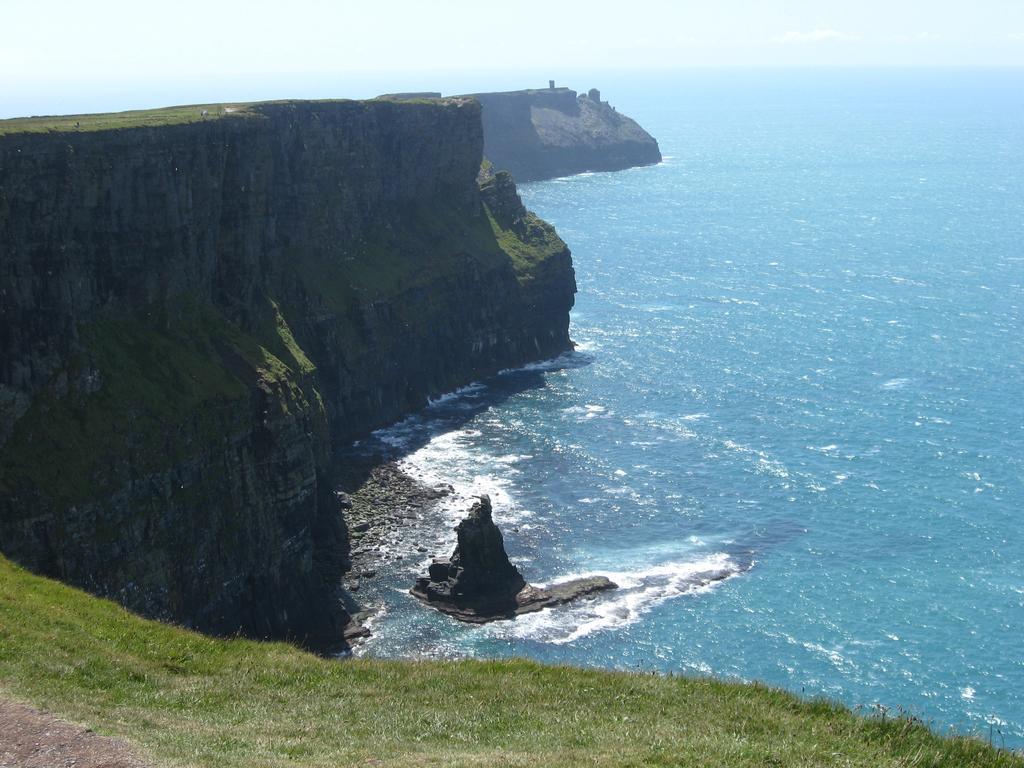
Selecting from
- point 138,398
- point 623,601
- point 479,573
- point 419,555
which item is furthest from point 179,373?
point 623,601

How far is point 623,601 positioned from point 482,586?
8.71 m

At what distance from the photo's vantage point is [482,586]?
8081cm

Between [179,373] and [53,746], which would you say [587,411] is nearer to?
[179,373]

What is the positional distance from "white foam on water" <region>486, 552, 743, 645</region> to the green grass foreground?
31.9 m

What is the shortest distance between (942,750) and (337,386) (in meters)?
80.2

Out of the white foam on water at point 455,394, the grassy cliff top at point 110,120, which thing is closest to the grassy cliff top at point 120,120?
the grassy cliff top at point 110,120

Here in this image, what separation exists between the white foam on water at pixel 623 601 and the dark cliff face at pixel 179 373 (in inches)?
457

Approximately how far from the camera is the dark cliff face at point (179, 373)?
67312 mm

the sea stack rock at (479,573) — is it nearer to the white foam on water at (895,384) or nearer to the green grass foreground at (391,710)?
the green grass foreground at (391,710)

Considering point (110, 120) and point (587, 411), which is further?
point (587, 411)

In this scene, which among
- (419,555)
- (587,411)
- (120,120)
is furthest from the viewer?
(587,411)

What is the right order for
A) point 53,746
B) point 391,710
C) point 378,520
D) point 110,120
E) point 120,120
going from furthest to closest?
point 378,520 → point 120,120 → point 110,120 → point 391,710 → point 53,746

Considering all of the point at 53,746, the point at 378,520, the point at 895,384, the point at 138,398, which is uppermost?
the point at 53,746

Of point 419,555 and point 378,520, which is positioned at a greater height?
point 378,520
